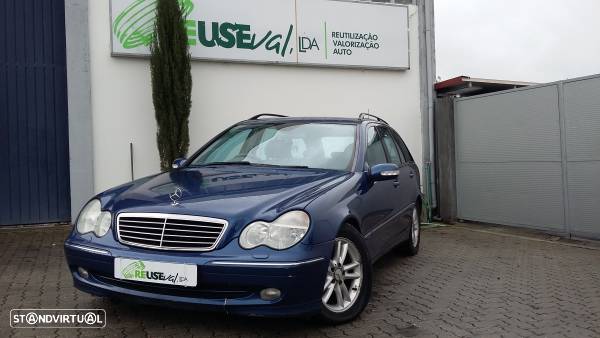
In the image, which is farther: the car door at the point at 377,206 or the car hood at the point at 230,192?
the car door at the point at 377,206

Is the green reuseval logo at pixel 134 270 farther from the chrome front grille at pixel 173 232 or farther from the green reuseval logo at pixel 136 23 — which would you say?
the green reuseval logo at pixel 136 23

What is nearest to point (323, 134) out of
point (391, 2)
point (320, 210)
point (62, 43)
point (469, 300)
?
point (320, 210)

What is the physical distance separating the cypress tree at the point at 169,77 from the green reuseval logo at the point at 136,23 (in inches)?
11.7

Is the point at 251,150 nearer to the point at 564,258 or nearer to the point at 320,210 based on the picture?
the point at 320,210

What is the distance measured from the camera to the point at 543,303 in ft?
14.3

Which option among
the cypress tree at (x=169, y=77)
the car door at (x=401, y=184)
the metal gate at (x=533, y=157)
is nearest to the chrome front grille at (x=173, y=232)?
the car door at (x=401, y=184)

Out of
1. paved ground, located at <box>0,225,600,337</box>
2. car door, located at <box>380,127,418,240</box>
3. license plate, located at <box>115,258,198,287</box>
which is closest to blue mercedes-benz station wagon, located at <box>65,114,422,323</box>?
license plate, located at <box>115,258,198,287</box>

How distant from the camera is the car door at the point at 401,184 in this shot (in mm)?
5285

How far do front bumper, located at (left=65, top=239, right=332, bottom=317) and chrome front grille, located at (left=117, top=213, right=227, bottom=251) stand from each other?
0.20ft

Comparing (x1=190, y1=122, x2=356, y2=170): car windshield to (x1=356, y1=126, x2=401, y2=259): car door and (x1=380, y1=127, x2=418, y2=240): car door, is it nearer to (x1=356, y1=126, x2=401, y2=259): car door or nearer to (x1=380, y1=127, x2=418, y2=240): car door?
(x1=356, y1=126, x2=401, y2=259): car door

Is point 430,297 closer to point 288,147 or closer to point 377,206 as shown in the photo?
point 377,206

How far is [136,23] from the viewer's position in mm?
8164

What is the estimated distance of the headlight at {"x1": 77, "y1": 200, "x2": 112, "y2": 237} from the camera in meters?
3.48

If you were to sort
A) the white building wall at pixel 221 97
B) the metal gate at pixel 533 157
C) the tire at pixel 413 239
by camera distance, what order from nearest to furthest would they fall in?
1. the tire at pixel 413 239
2. the metal gate at pixel 533 157
3. the white building wall at pixel 221 97
